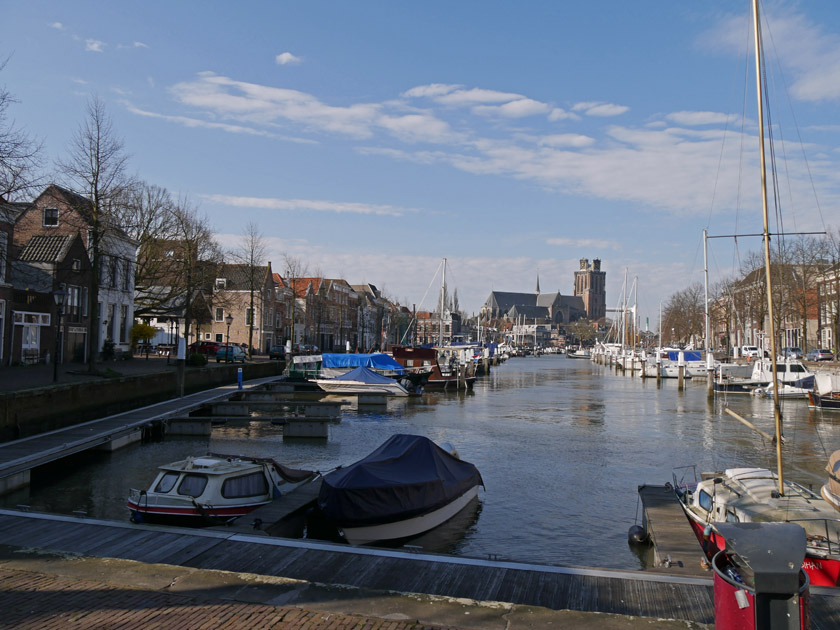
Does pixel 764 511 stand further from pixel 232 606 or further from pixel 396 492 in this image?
pixel 232 606

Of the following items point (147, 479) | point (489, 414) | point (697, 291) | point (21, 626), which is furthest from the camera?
point (697, 291)

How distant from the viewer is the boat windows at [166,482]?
16.7m

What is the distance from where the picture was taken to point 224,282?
262 feet

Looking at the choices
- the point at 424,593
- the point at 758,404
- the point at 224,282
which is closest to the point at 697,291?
the point at 758,404

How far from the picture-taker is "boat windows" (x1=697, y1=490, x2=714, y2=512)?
51.1 feet

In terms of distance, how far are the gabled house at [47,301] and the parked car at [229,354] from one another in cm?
1465

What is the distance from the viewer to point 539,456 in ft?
94.4

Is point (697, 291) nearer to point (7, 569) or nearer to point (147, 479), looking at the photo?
point (147, 479)

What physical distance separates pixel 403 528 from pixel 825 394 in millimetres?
39862

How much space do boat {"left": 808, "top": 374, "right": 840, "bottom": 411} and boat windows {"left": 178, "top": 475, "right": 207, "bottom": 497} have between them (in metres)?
41.8

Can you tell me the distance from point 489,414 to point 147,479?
2568cm

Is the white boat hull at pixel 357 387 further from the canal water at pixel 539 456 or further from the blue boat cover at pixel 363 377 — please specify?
the canal water at pixel 539 456

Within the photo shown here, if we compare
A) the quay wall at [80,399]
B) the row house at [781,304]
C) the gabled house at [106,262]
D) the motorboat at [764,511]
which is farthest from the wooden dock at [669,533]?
the row house at [781,304]

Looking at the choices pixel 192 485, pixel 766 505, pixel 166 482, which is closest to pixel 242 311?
pixel 166 482
